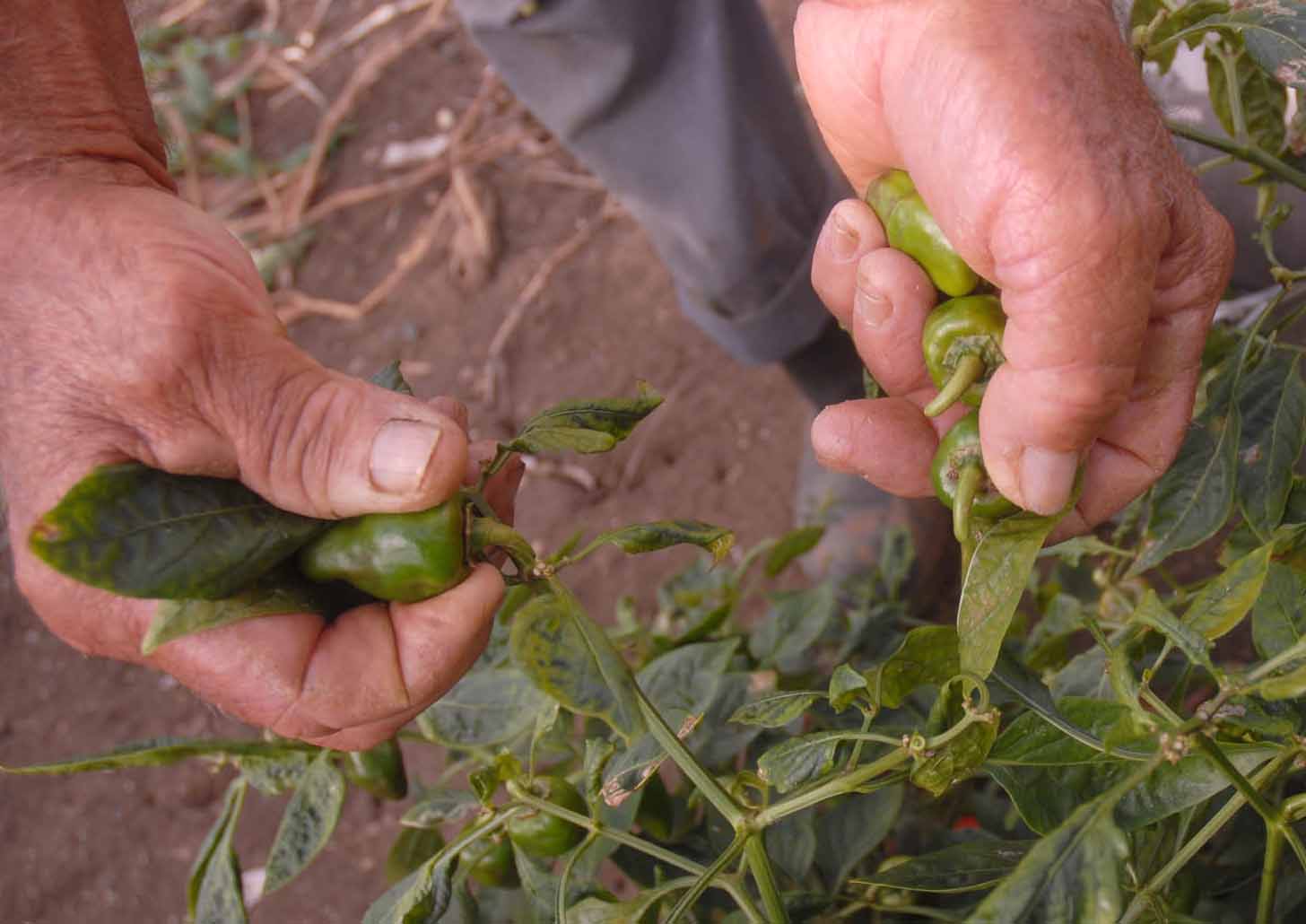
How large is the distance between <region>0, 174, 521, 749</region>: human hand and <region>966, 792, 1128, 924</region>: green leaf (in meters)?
0.57

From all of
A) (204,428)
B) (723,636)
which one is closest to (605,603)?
(723,636)

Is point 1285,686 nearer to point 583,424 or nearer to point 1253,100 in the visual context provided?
point 583,424

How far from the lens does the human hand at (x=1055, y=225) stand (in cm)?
103

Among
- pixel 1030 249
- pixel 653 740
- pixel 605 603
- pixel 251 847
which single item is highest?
pixel 1030 249

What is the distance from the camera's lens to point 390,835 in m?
2.54

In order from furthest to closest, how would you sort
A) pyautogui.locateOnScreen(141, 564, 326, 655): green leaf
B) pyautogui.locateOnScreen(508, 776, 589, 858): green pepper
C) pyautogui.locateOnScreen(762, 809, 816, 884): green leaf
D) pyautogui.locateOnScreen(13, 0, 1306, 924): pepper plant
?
1. pyautogui.locateOnScreen(762, 809, 816, 884): green leaf
2. pyautogui.locateOnScreen(508, 776, 589, 858): green pepper
3. pyautogui.locateOnScreen(141, 564, 326, 655): green leaf
4. pyautogui.locateOnScreen(13, 0, 1306, 924): pepper plant

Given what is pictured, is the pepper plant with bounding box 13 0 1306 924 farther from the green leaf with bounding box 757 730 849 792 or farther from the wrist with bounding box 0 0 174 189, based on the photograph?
the wrist with bounding box 0 0 174 189

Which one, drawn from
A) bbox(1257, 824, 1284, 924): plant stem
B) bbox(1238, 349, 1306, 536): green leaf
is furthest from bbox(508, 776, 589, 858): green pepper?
bbox(1238, 349, 1306, 536): green leaf

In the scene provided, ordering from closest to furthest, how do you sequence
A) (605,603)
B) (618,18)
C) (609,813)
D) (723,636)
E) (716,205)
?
(609,813)
(723,636)
(618,18)
(716,205)
(605,603)

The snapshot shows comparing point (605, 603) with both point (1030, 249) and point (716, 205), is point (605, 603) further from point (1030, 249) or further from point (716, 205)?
point (1030, 249)

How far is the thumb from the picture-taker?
112 centimetres

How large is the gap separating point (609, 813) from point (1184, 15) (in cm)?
106

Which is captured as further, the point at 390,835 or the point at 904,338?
the point at 390,835

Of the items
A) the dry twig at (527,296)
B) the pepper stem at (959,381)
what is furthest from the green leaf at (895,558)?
the dry twig at (527,296)
